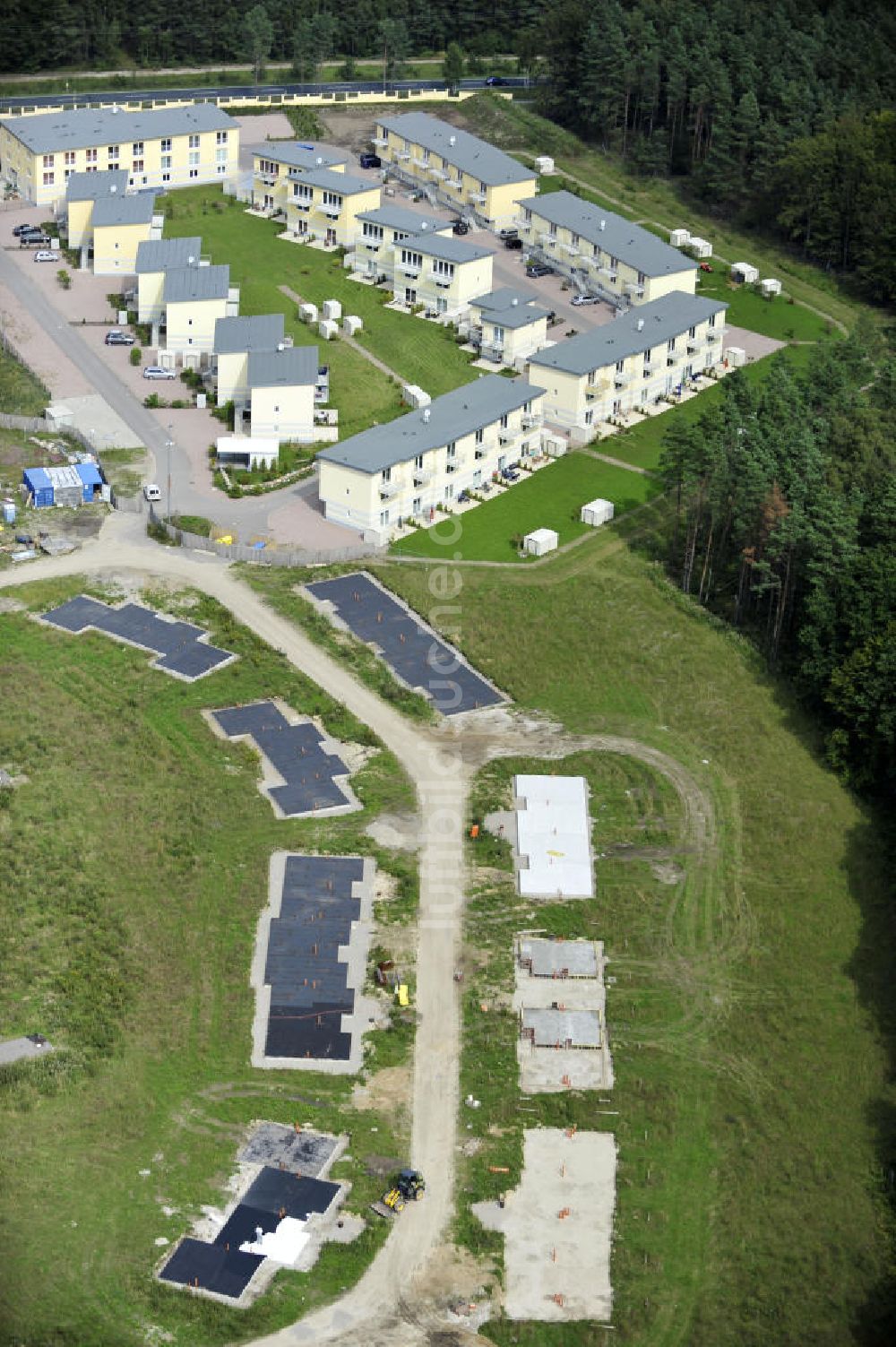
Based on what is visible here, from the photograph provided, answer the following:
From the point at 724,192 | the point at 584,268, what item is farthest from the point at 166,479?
the point at 724,192

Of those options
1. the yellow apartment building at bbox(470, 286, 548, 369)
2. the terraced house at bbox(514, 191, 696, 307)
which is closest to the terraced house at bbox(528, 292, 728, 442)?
the terraced house at bbox(514, 191, 696, 307)

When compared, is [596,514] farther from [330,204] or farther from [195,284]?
[330,204]

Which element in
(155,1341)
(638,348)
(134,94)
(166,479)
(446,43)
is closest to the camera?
(155,1341)

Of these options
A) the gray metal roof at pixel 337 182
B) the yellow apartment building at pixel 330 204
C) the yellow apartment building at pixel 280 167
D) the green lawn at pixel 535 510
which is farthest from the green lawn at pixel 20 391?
the yellow apartment building at pixel 280 167

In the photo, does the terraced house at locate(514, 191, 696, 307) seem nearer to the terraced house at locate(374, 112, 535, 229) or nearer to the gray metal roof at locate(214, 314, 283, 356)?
the terraced house at locate(374, 112, 535, 229)

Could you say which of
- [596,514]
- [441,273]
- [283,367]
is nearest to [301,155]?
[441,273]

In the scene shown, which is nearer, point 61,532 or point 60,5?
point 61,532

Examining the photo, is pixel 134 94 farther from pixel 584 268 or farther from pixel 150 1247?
pixel 150 1247
